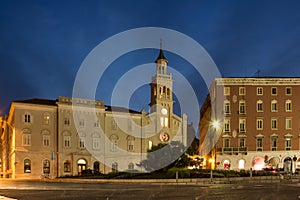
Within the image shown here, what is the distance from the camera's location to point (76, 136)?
69.0 meters

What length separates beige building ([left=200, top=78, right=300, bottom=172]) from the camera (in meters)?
67.1

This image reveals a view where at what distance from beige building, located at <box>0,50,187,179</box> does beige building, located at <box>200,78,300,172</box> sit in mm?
15521

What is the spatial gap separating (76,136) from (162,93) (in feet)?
73.6

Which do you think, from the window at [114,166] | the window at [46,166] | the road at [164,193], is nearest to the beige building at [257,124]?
the window at [114,166]

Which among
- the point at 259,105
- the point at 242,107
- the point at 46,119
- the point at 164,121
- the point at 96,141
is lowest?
the point at 96,141

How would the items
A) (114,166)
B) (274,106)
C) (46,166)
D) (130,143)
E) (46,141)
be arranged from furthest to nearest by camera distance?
(130,143) < (114,166) < (274,106) < (46,141) < (46,166)

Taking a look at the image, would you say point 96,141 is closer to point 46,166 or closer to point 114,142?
point 114,142

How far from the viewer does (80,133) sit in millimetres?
69375

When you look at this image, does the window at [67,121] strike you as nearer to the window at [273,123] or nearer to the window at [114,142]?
the window at [114,142]

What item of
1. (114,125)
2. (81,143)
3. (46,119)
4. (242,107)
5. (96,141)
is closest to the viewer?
(46,119)

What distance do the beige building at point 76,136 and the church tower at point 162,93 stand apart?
24 centimetres

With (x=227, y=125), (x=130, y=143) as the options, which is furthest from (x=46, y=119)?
(x=227, y=125)

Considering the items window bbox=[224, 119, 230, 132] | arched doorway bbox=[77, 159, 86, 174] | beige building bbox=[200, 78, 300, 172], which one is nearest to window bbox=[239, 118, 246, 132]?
beige building bbox=[200, 78, 300, 172]

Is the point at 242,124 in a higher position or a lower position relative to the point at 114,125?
higher
